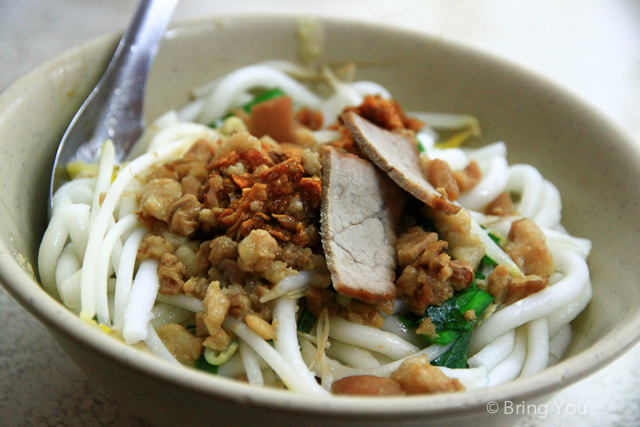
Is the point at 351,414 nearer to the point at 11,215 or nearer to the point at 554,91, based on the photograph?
the point at 11,215

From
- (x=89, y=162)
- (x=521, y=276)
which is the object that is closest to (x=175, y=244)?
(x=89, y=162)

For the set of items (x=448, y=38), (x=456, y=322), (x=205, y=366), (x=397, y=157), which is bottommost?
(x=205, y=366)

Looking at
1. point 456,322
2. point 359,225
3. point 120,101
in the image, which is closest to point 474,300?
point 456,322

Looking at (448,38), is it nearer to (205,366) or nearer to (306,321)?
Answer: (306,321)

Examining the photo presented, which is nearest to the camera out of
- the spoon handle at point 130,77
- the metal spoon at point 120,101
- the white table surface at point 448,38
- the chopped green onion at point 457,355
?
the chopped green onion at point 457,355

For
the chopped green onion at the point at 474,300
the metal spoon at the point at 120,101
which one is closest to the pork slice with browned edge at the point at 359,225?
the chopped green onion at the point at 474,300

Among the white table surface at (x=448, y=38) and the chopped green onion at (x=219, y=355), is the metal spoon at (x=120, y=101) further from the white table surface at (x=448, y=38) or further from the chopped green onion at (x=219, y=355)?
the chopped green onion at (x=219, y=355)

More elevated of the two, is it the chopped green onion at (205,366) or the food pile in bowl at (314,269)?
the food pile in bowl at (314,269)
